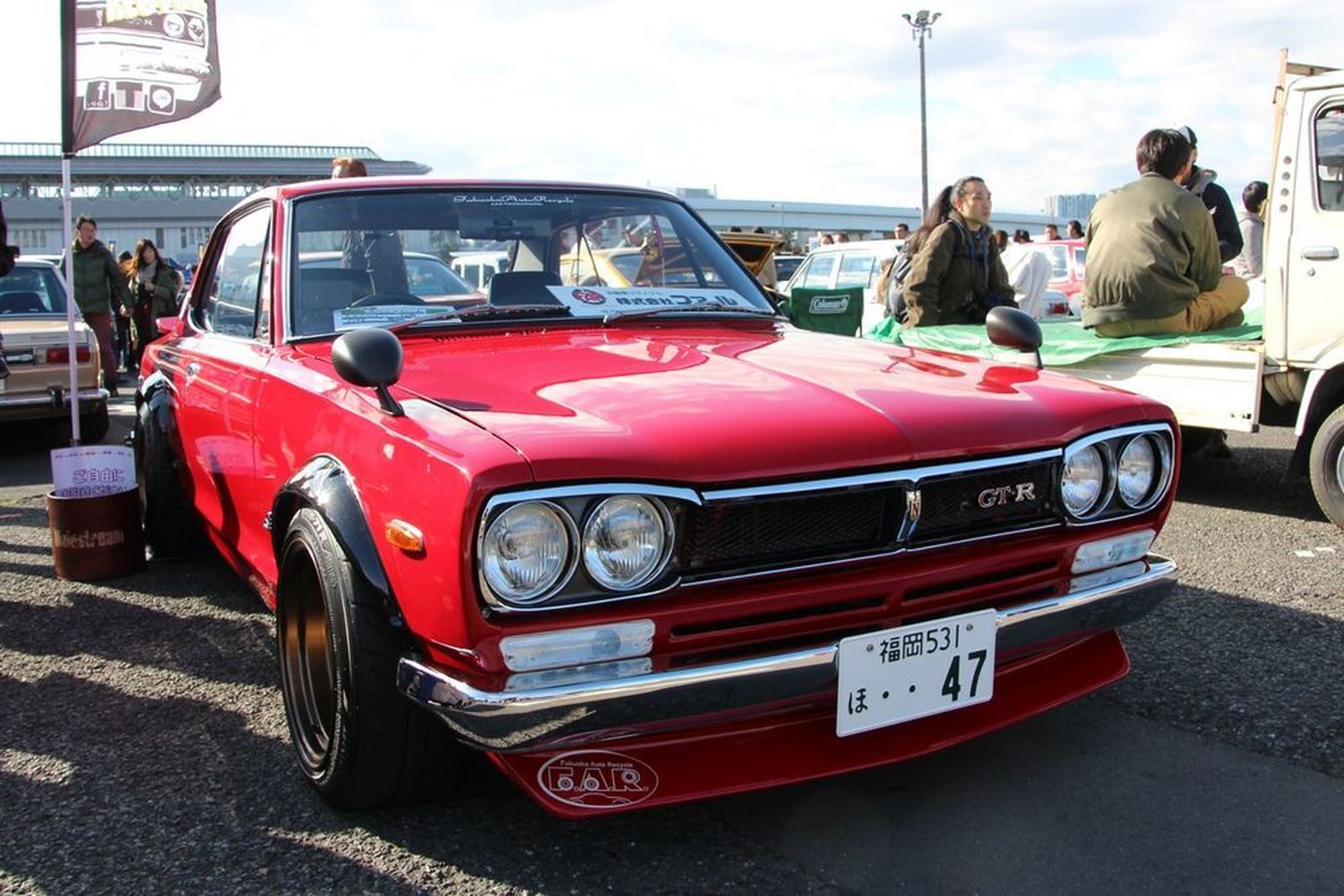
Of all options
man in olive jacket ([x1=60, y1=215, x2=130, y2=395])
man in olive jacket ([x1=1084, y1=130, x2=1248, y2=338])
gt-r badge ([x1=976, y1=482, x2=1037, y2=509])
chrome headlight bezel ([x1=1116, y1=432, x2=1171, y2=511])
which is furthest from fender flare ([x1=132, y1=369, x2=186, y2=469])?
man in olive jacket ([x1=60, y1=215, x2=130, y2=395])

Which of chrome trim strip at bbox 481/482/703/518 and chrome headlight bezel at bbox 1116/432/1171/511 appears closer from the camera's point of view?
chrome trim strip at bbox 481/482/703/518

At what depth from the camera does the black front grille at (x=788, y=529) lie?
87.4 inches

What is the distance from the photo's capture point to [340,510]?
248 cm

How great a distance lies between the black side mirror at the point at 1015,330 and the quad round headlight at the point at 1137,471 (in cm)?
70

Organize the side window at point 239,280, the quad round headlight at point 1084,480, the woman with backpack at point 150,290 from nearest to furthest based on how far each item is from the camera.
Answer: the quad round headlight at point 1084,480 → the side window at point 239,280 → the woman with backpack at point 150,290

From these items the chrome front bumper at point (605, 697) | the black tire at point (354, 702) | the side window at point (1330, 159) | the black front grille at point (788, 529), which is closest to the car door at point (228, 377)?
the black tire at point (354, 702)

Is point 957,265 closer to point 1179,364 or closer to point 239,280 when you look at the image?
point 1179,364

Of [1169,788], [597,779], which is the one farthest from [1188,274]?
[597,779]

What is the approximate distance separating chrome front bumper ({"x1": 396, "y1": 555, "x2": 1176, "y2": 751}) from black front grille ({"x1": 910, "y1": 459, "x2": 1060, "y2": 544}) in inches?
15.5

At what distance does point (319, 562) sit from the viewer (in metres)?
2.48

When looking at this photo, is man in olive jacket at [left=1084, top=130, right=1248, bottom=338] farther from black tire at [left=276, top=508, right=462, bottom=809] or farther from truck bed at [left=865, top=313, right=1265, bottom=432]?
black tire at [left=276, top=508, right=462, bottom=809]

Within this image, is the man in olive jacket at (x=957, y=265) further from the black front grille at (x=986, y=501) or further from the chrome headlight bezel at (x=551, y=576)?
the chrome headlight bezel at (x=551, y=576)

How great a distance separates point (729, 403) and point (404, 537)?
28.7 inches

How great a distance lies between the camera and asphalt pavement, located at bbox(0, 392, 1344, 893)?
2.36 metres
